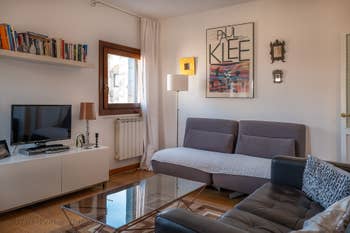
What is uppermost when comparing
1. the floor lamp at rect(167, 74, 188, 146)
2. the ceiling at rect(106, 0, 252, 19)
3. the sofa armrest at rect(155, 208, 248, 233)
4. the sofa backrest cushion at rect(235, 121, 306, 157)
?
the ceiling at rect(106, 0, 252, 19)

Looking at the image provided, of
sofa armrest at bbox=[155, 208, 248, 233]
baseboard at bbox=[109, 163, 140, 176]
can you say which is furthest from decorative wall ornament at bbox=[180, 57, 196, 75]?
sofa armrest at bbox=[155, 208, 248, 233]

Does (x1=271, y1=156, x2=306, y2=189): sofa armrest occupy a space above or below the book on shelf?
below

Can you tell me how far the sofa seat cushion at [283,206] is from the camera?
5.40ft

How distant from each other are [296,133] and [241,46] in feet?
4.74

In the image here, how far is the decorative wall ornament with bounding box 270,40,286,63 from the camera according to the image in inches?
138

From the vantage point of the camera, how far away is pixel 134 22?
14.4 feet

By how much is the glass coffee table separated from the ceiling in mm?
2550

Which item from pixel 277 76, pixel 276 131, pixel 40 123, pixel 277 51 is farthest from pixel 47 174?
pixel 277 51

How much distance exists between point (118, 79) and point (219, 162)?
2151 mm

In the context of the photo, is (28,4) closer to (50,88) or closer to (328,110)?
(50,88)

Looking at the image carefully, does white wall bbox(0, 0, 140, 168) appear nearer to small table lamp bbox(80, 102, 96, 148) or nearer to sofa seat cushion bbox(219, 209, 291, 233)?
small table lamp bbox(80, 102, 96, 148)

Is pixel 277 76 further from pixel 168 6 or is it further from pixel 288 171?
pixel 168 6

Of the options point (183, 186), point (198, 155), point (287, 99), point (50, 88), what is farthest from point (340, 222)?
point (50, 88)

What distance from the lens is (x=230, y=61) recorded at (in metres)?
3.90
